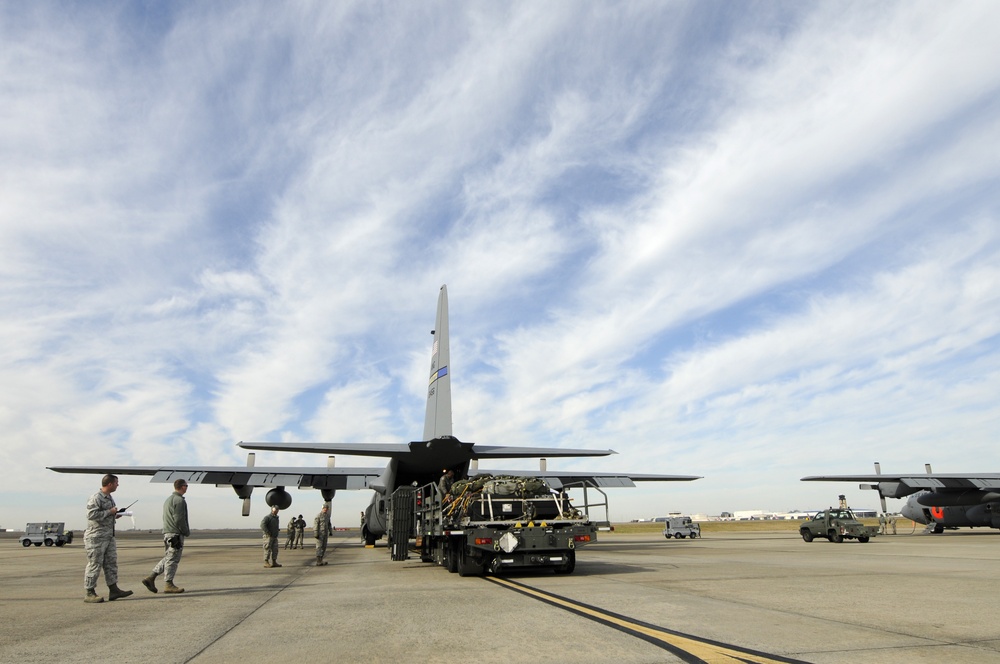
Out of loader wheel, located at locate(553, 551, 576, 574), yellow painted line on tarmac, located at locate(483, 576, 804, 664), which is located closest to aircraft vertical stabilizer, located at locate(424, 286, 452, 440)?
loader wheel, located at locate(553, 551, 576, 574)

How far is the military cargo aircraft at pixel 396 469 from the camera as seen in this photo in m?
18.8

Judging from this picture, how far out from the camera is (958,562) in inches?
599

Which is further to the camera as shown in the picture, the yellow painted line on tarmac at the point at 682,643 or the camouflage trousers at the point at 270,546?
the camouflage trousers at the point at 270,546

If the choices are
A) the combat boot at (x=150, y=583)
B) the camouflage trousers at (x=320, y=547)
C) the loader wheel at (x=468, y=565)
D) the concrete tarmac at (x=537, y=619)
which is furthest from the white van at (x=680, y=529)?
the combat boot at (x=150, y=583)

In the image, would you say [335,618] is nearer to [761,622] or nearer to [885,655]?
[761,622]

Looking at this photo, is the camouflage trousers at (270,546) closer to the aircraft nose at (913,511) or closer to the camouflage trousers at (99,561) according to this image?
the camouflage trousers at (99,561)

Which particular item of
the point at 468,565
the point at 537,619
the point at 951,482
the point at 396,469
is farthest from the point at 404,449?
the point at 951,482

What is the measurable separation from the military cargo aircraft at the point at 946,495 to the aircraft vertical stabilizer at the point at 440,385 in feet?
90.4

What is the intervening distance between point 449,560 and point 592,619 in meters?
8.17

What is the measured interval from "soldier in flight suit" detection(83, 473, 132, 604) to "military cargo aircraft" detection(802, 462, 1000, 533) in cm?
3766

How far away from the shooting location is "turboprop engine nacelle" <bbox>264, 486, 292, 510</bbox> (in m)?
28.3

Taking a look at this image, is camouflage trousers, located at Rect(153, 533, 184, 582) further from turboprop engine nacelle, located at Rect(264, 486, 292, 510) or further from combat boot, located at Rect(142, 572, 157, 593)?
turboprop engine nacelle, located at Rect(264, 486, 292, 510)

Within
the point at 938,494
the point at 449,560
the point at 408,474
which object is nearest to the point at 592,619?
the point at 449,560

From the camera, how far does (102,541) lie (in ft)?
33.2
